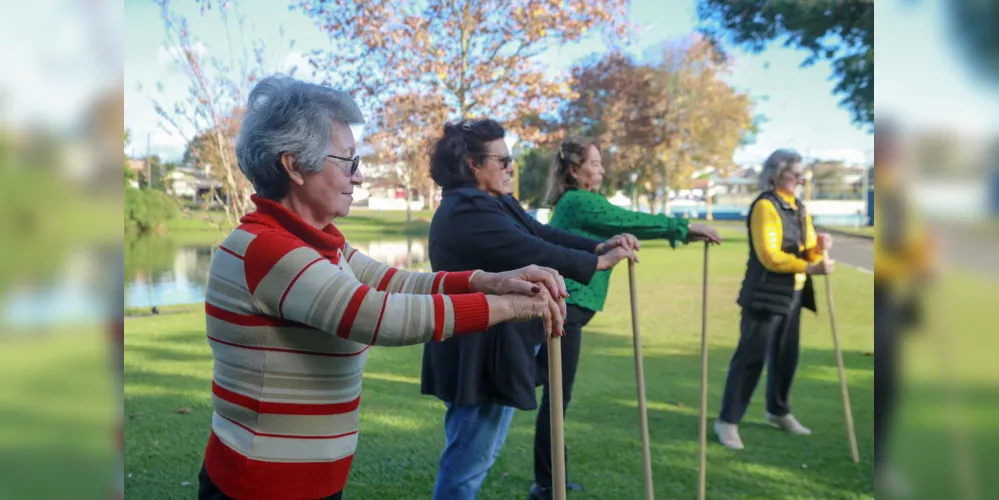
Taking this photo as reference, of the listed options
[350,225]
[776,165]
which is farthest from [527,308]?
[350,225]

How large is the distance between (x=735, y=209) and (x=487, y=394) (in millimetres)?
16237

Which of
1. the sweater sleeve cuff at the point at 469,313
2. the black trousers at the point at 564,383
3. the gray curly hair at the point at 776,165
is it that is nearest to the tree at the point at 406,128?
the gray curly hair at the point at 776,165

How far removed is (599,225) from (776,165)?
4.96ft

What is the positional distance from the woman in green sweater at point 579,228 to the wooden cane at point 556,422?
4.84 ft

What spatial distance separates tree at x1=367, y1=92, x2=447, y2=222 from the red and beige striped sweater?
8636 mm

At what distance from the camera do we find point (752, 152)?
1909 centimetres

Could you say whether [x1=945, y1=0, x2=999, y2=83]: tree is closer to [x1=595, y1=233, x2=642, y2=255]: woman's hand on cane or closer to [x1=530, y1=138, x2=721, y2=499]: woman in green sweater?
[x1=595, y1=233, x2=642, y2=255]: woman's hand on cane

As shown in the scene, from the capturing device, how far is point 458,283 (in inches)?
72.7

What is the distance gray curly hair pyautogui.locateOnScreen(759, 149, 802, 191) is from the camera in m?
4.52

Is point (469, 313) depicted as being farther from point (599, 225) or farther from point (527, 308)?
point (599, 225)

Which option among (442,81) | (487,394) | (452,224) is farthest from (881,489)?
(442,81)

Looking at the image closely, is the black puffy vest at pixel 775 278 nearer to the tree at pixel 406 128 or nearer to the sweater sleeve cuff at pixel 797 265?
the sweater sleeve cuff at pixel 797 265

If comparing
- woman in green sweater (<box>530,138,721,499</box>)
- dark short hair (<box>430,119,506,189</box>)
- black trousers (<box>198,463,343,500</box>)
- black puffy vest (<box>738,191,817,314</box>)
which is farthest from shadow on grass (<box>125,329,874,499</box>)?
black trousers (<box>198,463,343,500</box>)

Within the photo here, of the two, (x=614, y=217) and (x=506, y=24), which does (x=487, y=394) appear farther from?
(x=506, y=24)
